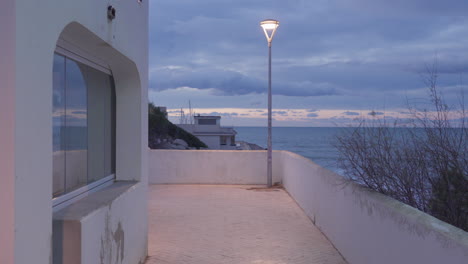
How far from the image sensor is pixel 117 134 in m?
5.91

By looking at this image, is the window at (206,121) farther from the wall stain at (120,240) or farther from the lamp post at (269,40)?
the wall stain at (120,240)

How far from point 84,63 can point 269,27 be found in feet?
31.1

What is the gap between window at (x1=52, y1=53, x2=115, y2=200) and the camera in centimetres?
406

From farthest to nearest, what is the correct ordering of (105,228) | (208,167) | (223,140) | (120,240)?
(223,140) → (208,167) → (120,240) → (105,228)

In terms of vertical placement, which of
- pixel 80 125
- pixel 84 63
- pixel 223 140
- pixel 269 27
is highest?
pixel 269 27

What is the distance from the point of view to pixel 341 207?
6.53 meters

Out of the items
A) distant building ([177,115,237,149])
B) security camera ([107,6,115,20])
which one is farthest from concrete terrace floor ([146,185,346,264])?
distant building ([177,115,237,149])

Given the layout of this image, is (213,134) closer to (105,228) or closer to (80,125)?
(80,125)

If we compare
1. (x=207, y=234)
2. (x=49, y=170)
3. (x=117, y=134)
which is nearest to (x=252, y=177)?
(x=207, y=234)

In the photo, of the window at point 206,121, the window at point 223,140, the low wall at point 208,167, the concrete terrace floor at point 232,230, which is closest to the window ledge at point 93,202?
the concrete terrace floor at point 232,230

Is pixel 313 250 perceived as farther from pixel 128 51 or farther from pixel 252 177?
pixel 252 177

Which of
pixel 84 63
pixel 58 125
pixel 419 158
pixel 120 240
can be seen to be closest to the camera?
pixel 58 125

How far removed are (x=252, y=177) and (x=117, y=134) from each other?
8.98 m

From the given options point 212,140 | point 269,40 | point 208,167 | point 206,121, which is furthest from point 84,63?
point 206,121
